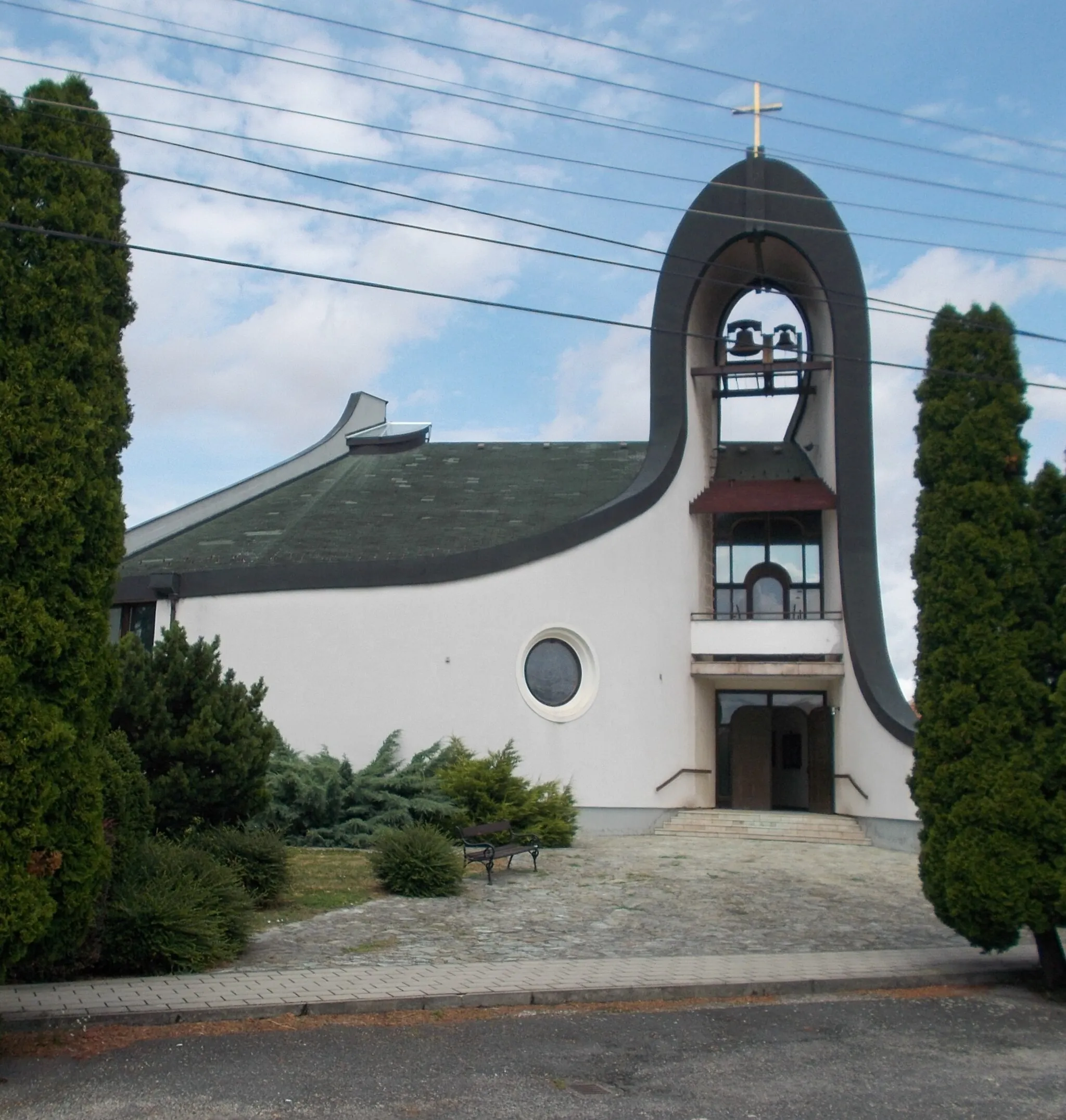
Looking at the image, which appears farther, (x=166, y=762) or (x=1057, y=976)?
(x=166, y=762)

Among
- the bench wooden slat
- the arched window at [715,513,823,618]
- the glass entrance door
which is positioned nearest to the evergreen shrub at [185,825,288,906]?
the bench wooden slat

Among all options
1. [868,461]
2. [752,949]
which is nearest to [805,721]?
[868,461]

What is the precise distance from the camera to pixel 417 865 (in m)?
12.5

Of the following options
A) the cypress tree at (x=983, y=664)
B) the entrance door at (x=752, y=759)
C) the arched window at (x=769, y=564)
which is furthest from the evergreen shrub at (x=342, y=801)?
the arched window at (x=769, y=564)

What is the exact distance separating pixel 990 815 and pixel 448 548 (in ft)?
40.7

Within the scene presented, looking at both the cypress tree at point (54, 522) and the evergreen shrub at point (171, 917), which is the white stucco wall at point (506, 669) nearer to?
the evergreen shrub at point (171, 917)

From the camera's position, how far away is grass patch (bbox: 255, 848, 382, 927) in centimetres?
1135

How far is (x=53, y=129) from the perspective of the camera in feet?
23.9

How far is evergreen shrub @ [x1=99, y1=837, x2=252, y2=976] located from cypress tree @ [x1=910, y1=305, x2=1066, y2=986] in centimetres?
575

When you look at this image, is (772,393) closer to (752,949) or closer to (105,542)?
(752,949)

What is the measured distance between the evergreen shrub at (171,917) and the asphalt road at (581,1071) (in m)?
1.67

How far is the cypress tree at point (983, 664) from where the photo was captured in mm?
9188

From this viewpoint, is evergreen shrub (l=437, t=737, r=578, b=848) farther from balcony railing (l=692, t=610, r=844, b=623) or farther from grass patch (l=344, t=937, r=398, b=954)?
grass patch (l=344, t=937, r=398, b=954)

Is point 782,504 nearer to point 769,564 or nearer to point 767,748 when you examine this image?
point 769,564
